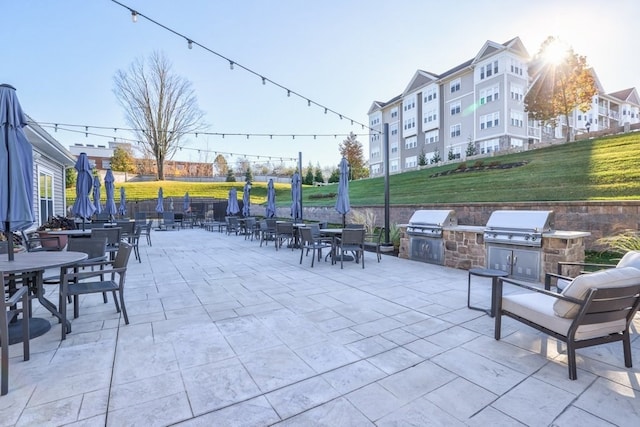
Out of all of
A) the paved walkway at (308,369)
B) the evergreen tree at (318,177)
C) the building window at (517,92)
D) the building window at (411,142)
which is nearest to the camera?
the paved walkway at (308,369)

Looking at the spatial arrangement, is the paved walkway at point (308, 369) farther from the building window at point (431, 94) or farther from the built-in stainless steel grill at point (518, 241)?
the building window at point (431, 94)

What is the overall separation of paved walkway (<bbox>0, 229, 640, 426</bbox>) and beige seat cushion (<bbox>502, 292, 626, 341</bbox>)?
298mm

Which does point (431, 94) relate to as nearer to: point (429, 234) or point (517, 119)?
point (517, 119)

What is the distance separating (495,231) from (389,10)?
6675 mm

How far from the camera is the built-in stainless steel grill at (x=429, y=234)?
20.6 feet

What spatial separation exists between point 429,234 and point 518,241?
5.74 ft

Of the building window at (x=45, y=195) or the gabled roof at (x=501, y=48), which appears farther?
the gabled roof at (x=501, y=48)

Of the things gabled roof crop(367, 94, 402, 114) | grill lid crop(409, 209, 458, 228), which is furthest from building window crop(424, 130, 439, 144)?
grill lid crop(409, 209, 458, 228)

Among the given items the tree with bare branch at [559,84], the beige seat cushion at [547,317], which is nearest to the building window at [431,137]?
the tree with bare branch at [559,84]

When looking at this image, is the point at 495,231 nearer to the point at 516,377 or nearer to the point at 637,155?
the point at 516,377

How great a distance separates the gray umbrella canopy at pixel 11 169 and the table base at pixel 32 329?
663 mm

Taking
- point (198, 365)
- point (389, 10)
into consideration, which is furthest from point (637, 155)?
point (198, 365)

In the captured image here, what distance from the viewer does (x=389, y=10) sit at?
8352mm

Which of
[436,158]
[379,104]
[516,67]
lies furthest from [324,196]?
[516,67]
